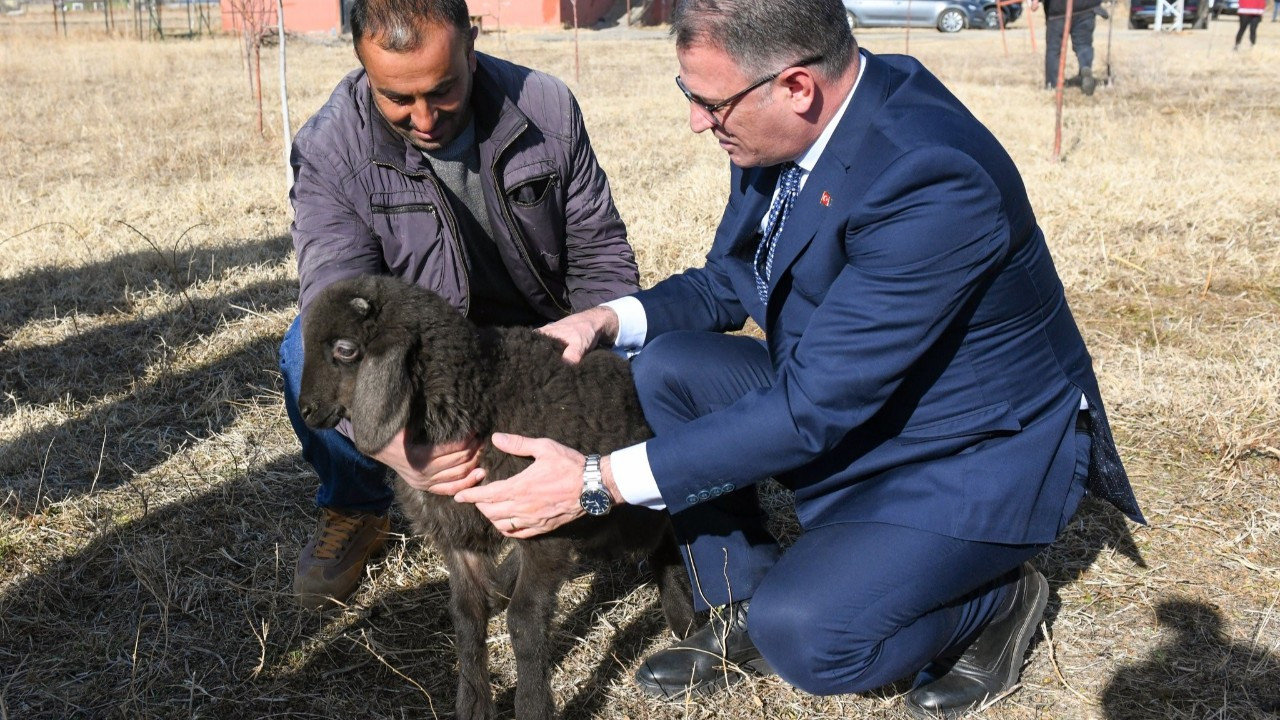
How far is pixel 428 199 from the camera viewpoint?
12.1 ft

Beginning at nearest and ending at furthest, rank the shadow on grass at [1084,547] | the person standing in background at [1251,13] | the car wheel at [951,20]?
the shadow on grass at [1084,547] < the person standing in background at [1251,13] < the car wheel at [951,20]

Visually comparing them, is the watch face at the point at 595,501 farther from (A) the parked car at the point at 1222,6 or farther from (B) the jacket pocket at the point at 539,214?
(A) the parked car at the point at 1222,6

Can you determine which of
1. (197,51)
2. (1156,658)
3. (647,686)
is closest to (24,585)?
(647,686)

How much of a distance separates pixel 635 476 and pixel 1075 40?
14914 mm

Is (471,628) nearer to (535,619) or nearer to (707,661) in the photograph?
(535,619)

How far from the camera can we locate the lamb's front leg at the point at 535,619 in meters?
3.10

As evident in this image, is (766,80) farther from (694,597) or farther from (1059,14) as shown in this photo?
(1059,14)

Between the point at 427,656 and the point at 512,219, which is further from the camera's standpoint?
the point at 512,219

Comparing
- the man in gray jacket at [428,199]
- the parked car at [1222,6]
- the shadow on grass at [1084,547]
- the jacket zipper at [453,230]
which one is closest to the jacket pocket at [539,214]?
the man in gray jacket at [428,199]

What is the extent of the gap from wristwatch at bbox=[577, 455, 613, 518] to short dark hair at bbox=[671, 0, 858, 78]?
3.82 ft

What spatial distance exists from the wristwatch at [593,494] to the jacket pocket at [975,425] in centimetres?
90

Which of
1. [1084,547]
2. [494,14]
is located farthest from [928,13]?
[1084,547]

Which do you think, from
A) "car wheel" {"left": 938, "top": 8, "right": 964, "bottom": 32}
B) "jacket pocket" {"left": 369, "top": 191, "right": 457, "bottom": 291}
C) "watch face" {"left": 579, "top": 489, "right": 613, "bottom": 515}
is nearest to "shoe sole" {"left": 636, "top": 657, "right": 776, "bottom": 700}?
"watch face" {"left": 579, "top": 489, "right": 613, "bottom": 515}

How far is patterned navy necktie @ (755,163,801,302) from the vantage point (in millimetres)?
3080
